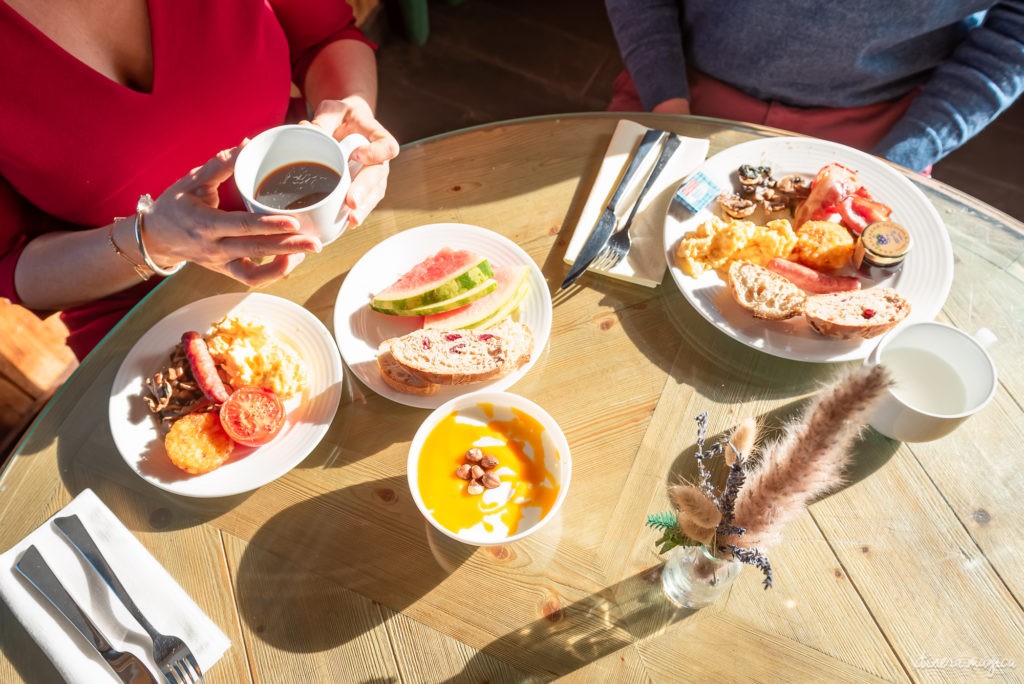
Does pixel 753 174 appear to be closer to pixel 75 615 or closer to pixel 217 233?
pixel 217 233

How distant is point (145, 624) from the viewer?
41.0 inches

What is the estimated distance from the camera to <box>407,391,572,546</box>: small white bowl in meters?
1.04

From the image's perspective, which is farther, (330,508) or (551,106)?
(551,106)

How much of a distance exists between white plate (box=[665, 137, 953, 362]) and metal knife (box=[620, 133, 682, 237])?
0.07 m

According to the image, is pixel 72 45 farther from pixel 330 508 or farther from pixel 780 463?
pixel 780 463

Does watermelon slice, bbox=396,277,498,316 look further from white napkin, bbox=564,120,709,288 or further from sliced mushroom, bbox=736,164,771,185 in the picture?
sliced mushroom, bbox=736,164,771,185

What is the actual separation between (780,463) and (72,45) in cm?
135

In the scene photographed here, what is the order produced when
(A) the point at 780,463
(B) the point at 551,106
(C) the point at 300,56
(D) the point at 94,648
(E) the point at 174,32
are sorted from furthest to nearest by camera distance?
(B) the point at 551,106, (C) the point at 300,56, (E) the point at 174,32, (D) the point at 94,648, (A) the point at 780,463

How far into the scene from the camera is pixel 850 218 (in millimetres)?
1336

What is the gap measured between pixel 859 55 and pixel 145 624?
177cm

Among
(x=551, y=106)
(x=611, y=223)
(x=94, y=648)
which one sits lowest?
(x=551, y=106)

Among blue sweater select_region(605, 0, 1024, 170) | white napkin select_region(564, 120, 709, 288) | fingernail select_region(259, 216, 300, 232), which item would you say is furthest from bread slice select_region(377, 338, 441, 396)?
blue sweater select_region(605, 0, 1024, 170)

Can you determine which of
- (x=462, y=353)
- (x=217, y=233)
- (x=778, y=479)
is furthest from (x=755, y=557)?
(x=217, y=233)

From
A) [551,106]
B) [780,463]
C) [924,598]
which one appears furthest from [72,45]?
[551,106]
